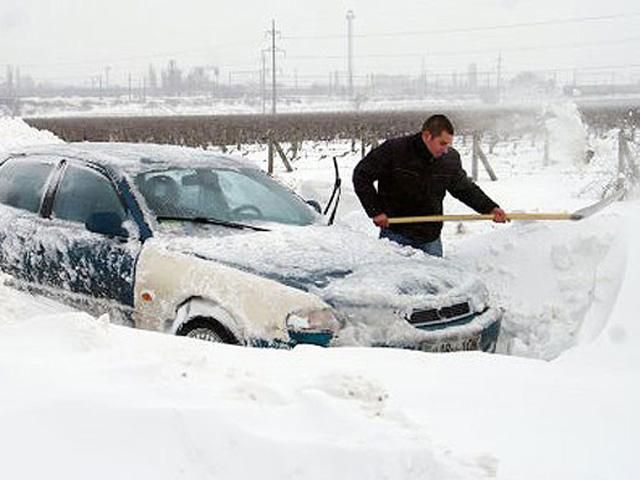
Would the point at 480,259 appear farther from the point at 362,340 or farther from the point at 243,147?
the point at 243,147

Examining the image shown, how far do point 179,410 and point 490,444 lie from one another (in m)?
1.04

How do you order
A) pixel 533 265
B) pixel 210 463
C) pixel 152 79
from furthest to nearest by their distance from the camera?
pixel 152 79, pixel 533 265, pixel 210 463

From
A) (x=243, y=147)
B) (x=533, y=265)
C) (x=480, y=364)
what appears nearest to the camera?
(x=480, y=364)

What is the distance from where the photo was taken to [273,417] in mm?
2783

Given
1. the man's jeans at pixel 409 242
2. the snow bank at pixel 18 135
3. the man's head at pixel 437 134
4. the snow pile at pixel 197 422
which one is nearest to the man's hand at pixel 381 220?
the man's jeans at pixel 409 242

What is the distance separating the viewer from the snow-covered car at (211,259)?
4.57m

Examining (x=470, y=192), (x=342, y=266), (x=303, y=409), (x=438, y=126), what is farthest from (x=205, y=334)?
(x=470, y=192)

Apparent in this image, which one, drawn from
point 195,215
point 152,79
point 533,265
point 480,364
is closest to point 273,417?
point 480,364

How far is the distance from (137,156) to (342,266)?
1.79m

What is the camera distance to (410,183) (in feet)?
21.3

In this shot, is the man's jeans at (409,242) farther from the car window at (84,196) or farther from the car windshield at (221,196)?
the car window at (84,196)

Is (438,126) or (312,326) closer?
(312,326)

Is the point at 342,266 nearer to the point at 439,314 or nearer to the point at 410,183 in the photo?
the point at 439,314

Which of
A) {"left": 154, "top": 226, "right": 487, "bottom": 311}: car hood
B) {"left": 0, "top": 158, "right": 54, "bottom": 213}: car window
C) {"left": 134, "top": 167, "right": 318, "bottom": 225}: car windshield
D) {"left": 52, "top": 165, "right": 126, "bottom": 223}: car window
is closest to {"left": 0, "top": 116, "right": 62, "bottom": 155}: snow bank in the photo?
{"left": 0, "top": 158, "right": 54, "bottom": 213}: car window
